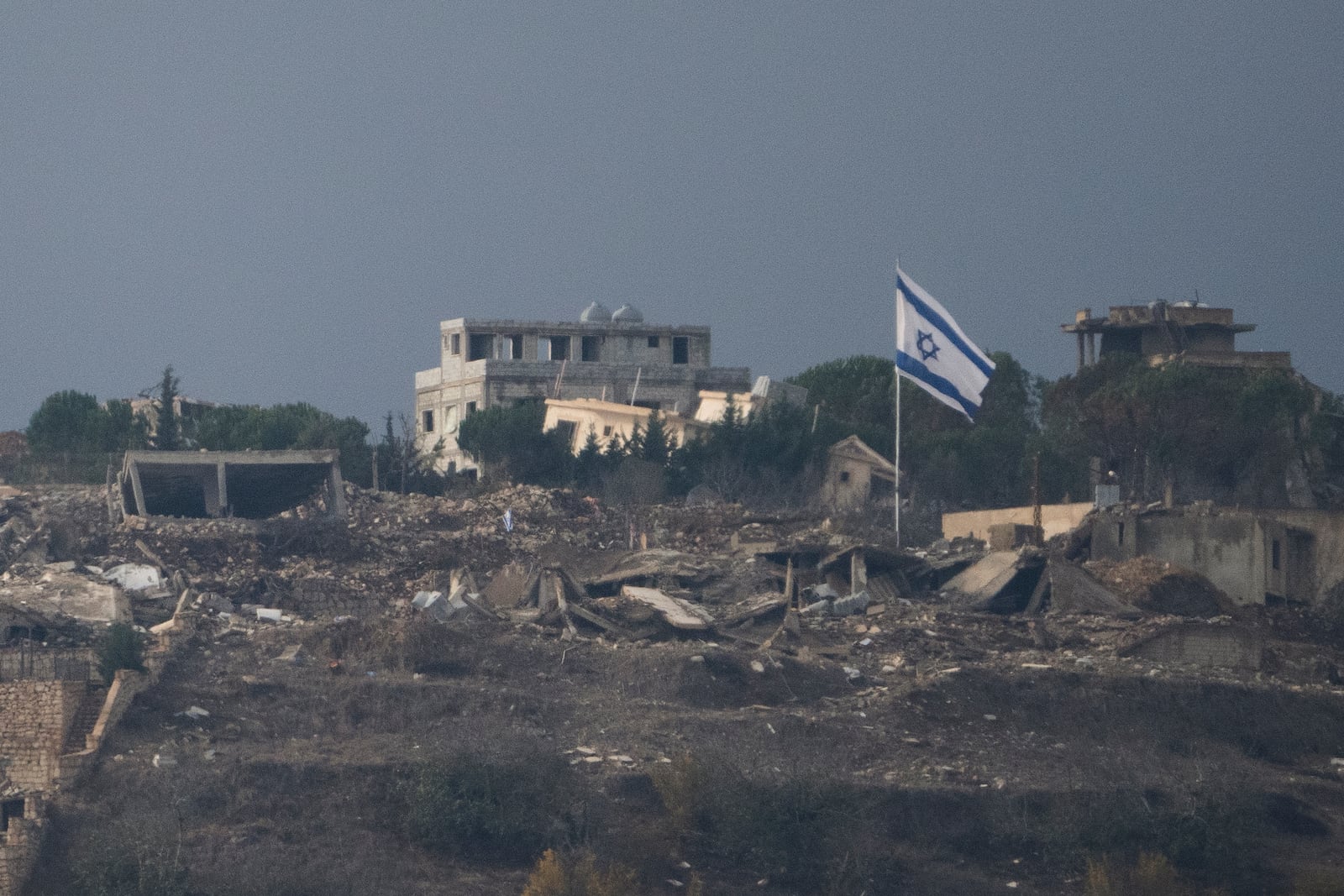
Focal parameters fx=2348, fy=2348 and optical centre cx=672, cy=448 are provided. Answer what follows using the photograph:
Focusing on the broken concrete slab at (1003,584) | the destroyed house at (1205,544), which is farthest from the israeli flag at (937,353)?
the broken concrete slab at (1003,584)

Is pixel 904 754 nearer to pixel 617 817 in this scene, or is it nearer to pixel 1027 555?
pixel 617 817

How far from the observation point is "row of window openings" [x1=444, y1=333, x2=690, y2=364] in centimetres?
6025

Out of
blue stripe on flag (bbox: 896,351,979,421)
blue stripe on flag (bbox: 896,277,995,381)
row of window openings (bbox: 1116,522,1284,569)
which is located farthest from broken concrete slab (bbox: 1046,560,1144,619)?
blue stripe on flag (bbox: 896,277,995,381)

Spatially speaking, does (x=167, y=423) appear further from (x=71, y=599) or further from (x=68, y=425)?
(x=71, y=599)

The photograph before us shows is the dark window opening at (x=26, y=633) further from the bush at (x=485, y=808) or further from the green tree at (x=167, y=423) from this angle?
the green tree at (x=167, y=423)

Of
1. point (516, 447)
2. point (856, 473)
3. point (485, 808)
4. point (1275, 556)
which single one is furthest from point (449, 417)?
point (485, 808)

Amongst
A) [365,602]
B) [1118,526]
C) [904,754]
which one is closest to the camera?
[904,754]

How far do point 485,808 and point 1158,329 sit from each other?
136ft

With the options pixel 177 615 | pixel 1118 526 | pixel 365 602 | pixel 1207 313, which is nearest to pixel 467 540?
pixel 365 602

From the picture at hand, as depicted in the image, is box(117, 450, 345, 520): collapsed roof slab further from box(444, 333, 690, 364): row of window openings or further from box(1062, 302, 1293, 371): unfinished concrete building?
box(1062, 302, 1293, 371): unfinished concrete building

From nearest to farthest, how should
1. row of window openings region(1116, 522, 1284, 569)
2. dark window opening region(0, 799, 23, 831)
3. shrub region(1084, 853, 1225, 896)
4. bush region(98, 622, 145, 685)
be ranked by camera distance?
dark window opening region(0, 799, 23, 831)
shrub region(1084, 853, 1225, 896)
bush region(98, 622, 145, 685)
row of window openings region(1116, 522, 1284, 569)

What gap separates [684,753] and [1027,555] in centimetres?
1064

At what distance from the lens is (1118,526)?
37.4 m

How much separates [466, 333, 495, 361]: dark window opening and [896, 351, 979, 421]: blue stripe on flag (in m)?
22.6
